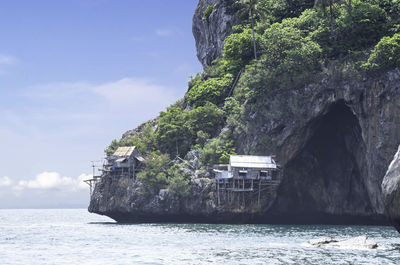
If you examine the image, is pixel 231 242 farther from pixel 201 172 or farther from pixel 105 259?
pixel 201 172

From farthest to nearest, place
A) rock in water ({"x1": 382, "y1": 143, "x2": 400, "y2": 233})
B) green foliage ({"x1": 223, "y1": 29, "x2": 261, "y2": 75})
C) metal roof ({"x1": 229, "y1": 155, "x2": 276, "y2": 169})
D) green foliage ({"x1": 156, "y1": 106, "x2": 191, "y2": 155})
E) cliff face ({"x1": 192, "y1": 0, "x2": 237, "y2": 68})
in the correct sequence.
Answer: cliff face ({"x1": 192, "y1": 0, "x2": 237, "y2": 68})
green foliage ({"x1": 156, "y1": 106, "x2": 191, "y2": 155})
green foliage ({"x1": 223, "y1": 29, "x2": 261, "y2": 75})
metal roof ({"x1": 229, "y1": 155, "x2": 276, "y2": 169})
rock in water ({"x1": 382, "y1": 143, "x2": 400, "y2": 233})

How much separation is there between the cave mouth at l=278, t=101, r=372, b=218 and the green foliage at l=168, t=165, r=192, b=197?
11.2 m

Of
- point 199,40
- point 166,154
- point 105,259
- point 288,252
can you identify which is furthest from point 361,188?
point 199,40

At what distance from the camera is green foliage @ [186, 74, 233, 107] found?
66.5 m

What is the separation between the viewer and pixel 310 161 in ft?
187

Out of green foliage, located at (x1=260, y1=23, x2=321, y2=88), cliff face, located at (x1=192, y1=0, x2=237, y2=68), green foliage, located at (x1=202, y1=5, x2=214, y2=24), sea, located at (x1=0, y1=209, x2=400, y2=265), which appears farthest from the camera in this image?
green foliage, located at (x1=202, y1=5, x2=214, y2=24)

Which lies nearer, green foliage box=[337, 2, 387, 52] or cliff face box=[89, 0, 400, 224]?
cliff face box=[89, 0, 400, 224]

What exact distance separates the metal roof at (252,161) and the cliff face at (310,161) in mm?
1623

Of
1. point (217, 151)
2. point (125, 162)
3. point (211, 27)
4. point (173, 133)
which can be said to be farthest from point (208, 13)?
point (217, 151)

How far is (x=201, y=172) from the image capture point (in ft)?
188

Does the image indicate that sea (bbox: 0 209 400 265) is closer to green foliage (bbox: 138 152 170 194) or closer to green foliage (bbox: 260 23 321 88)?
green foliage (bbox: 138 152 170 194)

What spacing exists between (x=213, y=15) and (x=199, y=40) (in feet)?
34.6

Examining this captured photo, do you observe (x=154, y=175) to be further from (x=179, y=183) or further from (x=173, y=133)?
(x=173, y=133)

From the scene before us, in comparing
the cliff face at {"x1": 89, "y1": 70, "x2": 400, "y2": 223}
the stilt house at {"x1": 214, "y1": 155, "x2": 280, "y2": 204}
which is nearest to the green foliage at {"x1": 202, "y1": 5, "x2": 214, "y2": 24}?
the cliff face at {"x1": 89, "y1": 70, "x2": 400, "y2": 223}
